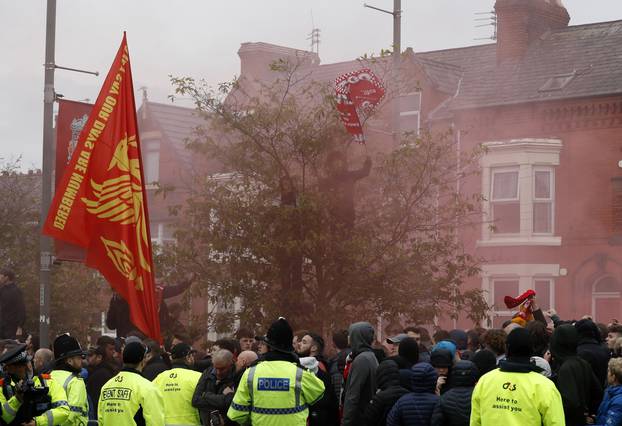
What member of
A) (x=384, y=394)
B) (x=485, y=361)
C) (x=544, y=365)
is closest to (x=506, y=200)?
(x=544, y=365)

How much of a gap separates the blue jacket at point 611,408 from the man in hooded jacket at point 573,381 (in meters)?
0.34

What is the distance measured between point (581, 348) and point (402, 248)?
21.8ft

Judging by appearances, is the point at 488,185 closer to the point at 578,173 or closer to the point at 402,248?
the point at 578,173

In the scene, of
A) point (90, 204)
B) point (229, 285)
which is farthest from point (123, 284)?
point (229, 285)

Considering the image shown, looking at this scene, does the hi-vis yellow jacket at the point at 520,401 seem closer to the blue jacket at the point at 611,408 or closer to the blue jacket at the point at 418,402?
the blue jacket at the point at 611,408

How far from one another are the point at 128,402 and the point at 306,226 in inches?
268

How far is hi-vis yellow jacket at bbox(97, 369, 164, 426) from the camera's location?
33.9 ft

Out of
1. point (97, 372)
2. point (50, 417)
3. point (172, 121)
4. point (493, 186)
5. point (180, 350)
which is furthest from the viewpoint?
point (172, 121)

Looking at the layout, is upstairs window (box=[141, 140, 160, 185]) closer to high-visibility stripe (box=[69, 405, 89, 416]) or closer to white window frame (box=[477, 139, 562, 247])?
white window frame (box=[477, 139, 562, 247])

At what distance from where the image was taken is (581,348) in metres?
11.2

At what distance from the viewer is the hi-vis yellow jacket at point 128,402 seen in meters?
Answer: 10.3

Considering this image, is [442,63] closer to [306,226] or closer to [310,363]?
[306,226]

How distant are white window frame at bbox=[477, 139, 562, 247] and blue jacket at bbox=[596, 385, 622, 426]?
1976 cm

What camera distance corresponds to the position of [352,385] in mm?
11648
